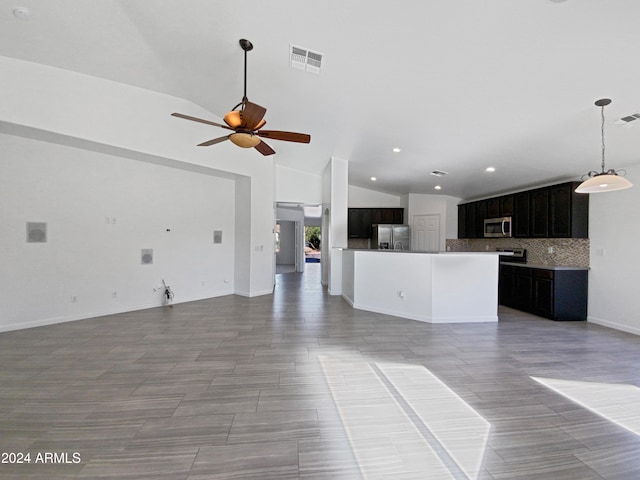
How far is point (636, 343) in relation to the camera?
12.4 feet

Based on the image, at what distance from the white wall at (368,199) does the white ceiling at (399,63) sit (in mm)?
3958

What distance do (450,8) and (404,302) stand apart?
3.90 m

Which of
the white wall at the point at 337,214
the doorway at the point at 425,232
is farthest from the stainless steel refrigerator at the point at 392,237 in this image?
the white wall at the point at 337,214

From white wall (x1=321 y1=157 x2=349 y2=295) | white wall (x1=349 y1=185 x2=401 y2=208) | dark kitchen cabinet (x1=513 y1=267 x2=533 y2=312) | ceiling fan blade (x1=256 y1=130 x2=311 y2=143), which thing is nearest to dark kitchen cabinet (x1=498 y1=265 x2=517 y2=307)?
dark kitchen cabinet (x1=513 y1=267 x2=533 y2=312)

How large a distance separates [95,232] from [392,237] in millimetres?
6903

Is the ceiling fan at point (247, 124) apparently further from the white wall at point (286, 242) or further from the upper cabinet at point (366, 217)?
the white wall at point (286, 242)

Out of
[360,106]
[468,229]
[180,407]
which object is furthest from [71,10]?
[468,229]

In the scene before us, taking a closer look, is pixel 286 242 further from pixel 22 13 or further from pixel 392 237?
pixel 22 13

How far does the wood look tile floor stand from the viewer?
5.50 ft

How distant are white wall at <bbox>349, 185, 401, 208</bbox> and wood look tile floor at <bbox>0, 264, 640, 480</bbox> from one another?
562 centimetres

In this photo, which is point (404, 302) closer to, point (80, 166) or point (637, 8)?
point (637, 8)

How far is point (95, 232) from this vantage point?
4656mm

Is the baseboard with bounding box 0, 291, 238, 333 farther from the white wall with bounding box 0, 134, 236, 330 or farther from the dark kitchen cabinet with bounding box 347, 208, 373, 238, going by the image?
the dark kitchen cabinet with bounding box 347, 208, 373, 238

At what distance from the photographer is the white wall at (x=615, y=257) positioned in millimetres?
4250
